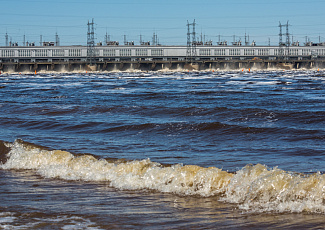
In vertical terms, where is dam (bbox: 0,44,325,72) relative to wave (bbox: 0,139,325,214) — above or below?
above

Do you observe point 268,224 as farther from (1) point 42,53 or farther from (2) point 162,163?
(1) point 42,53

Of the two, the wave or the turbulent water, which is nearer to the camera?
the turbulent water

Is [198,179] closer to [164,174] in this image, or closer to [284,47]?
[164,174]

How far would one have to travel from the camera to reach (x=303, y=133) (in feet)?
44.2

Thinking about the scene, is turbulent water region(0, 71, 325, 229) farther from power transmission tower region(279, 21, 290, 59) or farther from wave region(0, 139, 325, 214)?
power transmission tower region(279, 21, 290, 59)

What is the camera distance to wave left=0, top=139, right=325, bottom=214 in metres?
6.76

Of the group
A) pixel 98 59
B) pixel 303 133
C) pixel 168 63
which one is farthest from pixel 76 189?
pixel 98 59

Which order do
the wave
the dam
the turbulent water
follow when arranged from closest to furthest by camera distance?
the turbulent water, the wave, the dam

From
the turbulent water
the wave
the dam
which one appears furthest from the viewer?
the dam

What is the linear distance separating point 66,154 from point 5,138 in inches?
161

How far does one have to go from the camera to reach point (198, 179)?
801 cm

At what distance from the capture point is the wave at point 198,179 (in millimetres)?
6758

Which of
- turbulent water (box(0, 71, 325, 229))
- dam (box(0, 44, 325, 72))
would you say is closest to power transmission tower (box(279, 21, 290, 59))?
dam (box(0, 44, 325, 72))

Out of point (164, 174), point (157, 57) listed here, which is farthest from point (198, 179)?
point (157, 57)
